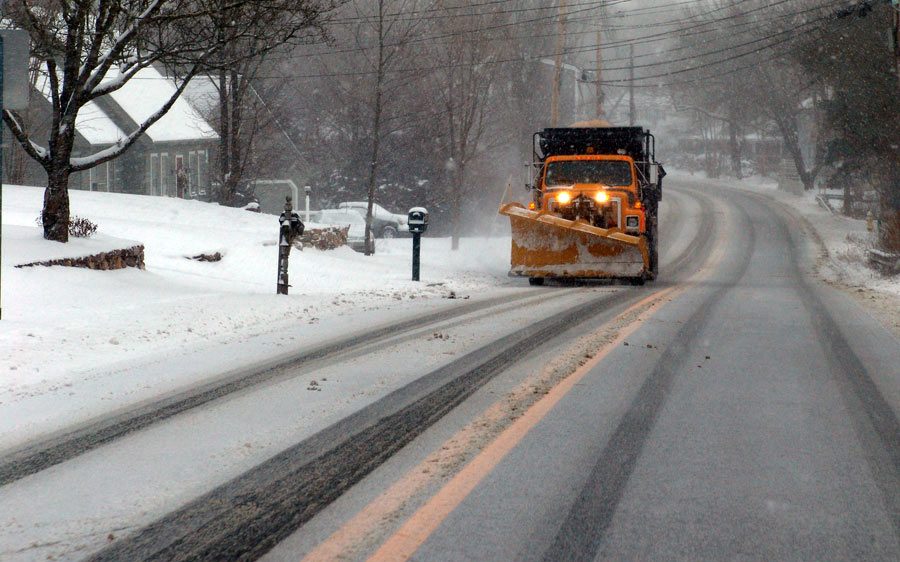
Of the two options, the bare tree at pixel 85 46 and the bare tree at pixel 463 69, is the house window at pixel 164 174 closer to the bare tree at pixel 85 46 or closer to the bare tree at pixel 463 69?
the bare tree at pixel 463 69

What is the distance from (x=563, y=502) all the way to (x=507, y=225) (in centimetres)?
4130

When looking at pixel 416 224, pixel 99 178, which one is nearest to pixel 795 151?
pixel 99 178

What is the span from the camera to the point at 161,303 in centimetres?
1030

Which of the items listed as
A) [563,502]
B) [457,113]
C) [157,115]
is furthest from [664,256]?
[563,502]

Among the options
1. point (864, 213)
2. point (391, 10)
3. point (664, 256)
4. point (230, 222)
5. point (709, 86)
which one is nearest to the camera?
point (230, 222)

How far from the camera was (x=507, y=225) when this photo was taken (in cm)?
4522

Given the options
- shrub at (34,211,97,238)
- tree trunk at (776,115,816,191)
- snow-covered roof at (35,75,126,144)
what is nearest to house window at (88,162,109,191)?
snow-covered roof at (35,75,126,144)

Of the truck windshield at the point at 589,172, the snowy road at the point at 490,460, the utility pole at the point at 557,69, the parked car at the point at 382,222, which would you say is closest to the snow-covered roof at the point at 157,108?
the parked car at the point at 382,222

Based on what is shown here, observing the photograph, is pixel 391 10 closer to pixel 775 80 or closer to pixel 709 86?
pixel 775 80

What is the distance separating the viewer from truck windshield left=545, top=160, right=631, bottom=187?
18.5 metres

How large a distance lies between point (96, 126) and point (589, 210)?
2613 cm

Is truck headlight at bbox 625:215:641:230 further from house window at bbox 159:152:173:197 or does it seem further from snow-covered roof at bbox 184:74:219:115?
snow-covered roof at bbox 184:74:219:115

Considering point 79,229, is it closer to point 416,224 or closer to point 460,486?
point 416,224

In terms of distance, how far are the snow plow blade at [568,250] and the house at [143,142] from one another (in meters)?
22.4
